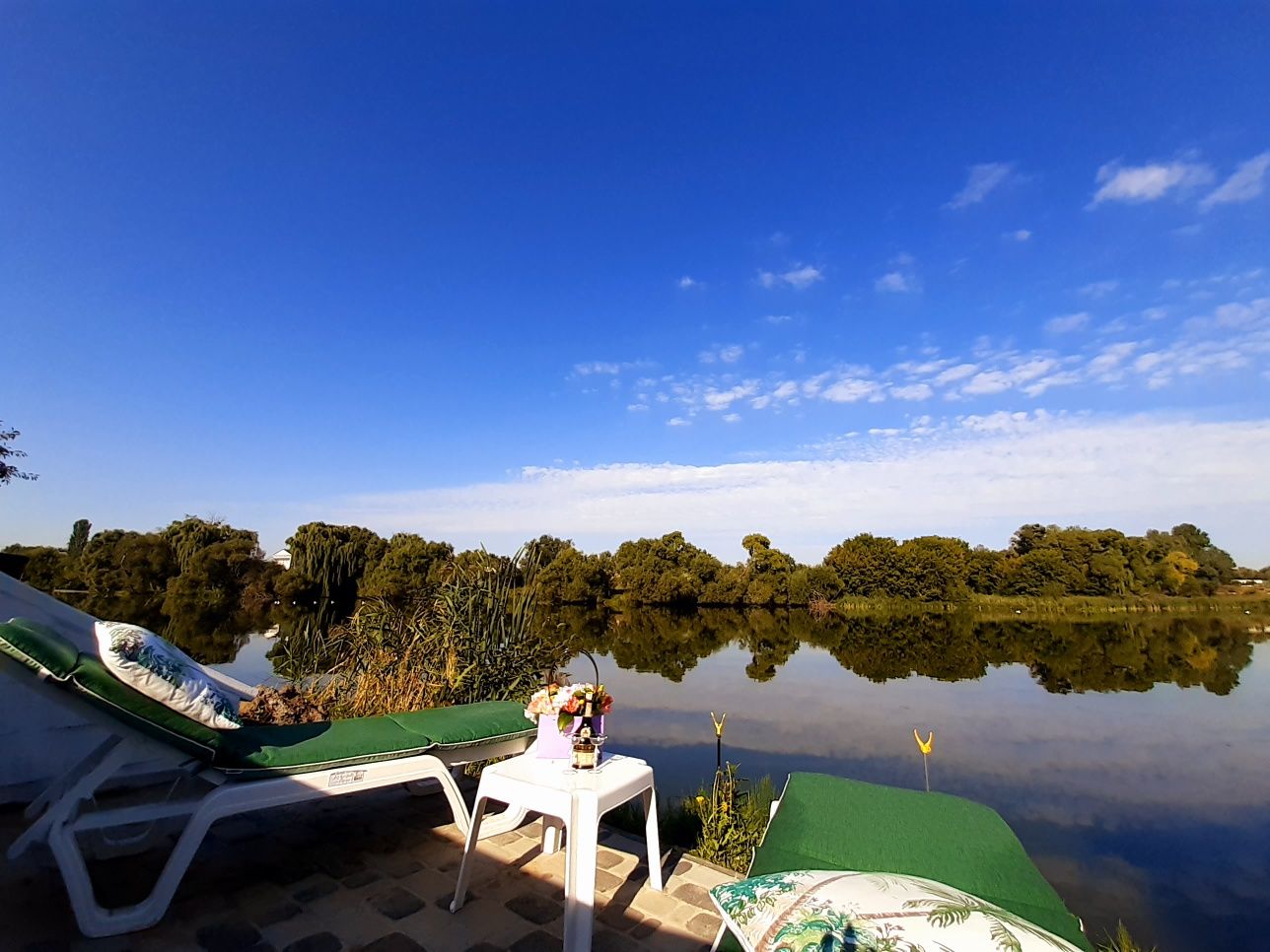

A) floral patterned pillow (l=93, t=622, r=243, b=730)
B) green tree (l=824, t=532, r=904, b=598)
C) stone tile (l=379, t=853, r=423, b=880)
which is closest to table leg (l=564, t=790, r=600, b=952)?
stone tile (l=379, t=853, r=423, b=880)

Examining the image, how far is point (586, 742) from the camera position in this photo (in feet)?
7.11

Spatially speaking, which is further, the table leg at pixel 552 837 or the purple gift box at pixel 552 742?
the table leg at pixel 552 837

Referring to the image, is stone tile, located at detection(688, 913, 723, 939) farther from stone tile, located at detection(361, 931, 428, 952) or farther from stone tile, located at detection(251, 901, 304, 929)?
stone tile, located at detection(251, 901, 304, 929)

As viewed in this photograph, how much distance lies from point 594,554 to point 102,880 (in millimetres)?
33163

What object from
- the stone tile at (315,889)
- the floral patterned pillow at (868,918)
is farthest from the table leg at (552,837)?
the floral patterned pillow at (868,918)

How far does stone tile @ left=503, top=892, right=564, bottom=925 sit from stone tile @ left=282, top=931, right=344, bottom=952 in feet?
1.75

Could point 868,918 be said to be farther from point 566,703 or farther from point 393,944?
point 393,944

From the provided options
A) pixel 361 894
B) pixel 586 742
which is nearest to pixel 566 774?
pixel 586 742

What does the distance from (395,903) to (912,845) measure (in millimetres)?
1717

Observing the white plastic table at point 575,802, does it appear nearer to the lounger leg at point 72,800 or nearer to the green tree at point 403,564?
the lounger leg at point 72,800

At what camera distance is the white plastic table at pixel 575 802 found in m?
1.70

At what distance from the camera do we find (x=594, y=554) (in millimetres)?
35125

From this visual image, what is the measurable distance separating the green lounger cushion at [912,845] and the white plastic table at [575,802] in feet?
1.59

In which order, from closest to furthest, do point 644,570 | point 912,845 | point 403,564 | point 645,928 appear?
1. point 912,845
2. point 645,928
3. point 403,564
4. point 644,570
